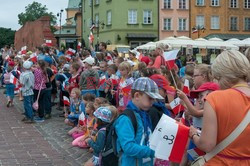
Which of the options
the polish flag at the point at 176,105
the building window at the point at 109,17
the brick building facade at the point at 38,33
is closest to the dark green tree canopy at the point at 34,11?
the building window at the point at 109,17

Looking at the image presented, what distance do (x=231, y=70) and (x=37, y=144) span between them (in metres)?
6.68

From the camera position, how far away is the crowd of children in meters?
4.31

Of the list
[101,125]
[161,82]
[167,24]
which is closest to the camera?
[101,125]

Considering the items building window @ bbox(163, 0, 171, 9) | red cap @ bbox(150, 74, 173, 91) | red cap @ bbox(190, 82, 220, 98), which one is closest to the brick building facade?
building window @ bbox(163, 0, 171, 9)

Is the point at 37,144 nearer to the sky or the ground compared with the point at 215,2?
nearer to the ground

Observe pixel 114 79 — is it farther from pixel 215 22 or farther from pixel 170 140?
pixel 215 22

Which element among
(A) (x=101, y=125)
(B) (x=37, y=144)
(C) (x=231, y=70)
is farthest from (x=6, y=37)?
(C) (x=231, y=70)

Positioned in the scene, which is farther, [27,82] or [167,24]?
[167,24]

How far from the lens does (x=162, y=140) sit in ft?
12.8

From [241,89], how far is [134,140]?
1.28 m

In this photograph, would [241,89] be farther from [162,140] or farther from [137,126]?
[137,126]

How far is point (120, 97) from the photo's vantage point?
9695mm

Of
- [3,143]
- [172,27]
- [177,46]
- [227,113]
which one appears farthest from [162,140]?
[172,27]

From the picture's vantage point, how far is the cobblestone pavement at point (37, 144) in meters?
7.93
